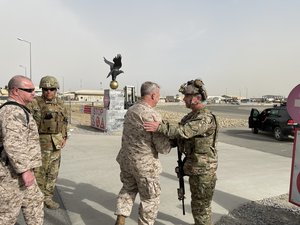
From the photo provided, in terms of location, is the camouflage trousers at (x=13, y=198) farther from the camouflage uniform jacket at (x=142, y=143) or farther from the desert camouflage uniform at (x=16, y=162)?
the camouflage uniform jacket at (x=142, y=143)

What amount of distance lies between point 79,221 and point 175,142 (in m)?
1.72

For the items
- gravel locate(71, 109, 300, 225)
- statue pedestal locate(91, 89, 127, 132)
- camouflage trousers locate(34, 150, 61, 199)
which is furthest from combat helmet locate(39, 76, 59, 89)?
statue pedestal locate(91, 89, 127, 132)

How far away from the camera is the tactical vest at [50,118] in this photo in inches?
176

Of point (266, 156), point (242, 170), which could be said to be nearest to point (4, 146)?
point (242, 170)

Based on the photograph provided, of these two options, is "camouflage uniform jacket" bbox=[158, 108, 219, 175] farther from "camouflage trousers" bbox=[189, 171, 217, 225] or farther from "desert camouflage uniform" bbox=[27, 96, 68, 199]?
"desert camouflage uniform" bbox=[27, 96, 68, 199]

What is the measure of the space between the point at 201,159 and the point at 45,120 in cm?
244

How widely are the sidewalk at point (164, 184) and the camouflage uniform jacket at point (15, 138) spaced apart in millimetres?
1583

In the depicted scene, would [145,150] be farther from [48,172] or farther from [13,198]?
[48,172]

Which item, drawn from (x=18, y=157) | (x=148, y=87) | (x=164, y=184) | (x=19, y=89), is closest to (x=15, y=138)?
(x=18, y=157)

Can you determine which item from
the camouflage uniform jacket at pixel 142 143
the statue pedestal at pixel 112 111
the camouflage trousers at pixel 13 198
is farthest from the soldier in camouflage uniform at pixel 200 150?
the statue pedestal at pixel 112 111

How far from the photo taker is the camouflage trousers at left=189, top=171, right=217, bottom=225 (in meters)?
3.36

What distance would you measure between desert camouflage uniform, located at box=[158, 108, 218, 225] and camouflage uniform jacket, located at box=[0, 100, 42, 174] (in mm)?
1528

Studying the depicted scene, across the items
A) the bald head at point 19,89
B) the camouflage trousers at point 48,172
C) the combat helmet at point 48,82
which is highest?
the combat helmet at point 48,82

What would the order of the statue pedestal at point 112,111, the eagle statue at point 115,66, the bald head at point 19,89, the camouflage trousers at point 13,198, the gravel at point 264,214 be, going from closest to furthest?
the camouflage trousers at point 13,198 < the bald head at point 19,89 < the gravel at point 264,214 < the statue pedestal at point 112,111 < the eagle statue at point 115,66
